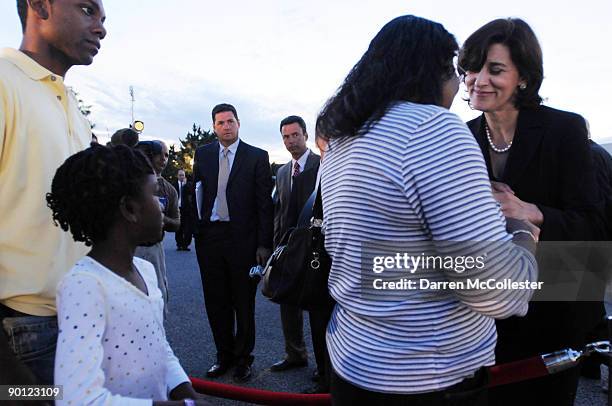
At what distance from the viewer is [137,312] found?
1342 millimetres

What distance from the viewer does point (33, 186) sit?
142cm

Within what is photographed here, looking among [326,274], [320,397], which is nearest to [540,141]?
[326,274]

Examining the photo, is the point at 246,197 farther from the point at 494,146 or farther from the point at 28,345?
the point at 28,345

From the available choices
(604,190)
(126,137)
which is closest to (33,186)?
(604,190)

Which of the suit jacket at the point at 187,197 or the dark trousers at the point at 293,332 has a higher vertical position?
the suit jacket at the point at 187,197

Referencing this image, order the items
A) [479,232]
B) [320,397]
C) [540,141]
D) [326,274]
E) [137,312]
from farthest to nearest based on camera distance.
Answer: [320,397]
[540,141]
[326,274]
[137,312]
[479,232]

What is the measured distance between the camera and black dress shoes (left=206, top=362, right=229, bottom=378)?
13.9 ft

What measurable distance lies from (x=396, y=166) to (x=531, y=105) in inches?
38.8

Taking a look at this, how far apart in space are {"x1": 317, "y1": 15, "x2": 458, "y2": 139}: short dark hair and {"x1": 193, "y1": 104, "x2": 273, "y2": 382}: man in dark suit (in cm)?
312

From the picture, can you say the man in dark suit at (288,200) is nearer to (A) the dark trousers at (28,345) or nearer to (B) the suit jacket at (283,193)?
(B) the suit jacket at (283,193)

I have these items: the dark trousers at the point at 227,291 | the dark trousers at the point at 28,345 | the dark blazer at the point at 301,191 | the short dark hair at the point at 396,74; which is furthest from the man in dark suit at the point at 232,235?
the short dark hair at the point at 396,74

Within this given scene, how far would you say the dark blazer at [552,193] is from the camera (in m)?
1.66

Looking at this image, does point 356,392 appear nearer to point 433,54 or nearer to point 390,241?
point 390,241

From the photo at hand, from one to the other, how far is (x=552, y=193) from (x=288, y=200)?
10.4 feet
